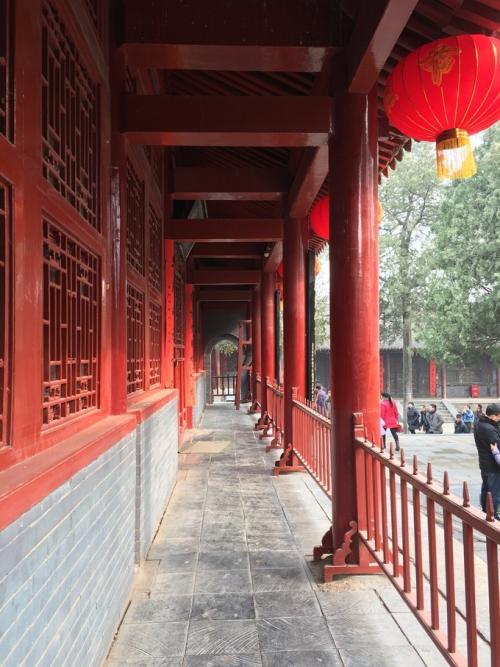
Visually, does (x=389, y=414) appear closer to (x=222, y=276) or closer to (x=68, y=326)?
(x=222, y=276)

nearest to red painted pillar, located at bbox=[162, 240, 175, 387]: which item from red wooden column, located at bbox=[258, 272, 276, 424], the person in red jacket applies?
red wooden column, located at bbox=[258, 272, 276, 424]

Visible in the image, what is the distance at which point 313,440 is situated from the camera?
528cm

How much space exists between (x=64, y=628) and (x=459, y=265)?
61.3ft

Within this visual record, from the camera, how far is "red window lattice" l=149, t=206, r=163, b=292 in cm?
568

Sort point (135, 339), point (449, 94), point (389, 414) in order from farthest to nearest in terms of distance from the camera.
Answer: point (389, 414), point (135, 339), point (449, 94)

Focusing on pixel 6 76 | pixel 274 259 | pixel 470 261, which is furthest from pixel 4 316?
pixel 470 261

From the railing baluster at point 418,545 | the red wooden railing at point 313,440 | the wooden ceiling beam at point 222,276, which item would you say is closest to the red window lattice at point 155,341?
the red wooden railing at point 313,440

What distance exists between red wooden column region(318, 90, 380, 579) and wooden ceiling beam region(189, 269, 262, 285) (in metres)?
8.08

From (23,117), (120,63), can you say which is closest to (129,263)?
(120,63)

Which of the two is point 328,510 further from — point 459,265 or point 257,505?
point 459,265

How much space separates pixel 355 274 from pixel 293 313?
370 cm

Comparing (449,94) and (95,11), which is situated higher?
(95,11)

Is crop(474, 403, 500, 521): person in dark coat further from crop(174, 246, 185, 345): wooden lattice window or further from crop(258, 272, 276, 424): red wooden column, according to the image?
crop(258, 272, 276, 424): red wooden column

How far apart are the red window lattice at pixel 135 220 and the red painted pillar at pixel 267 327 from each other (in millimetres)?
7177
